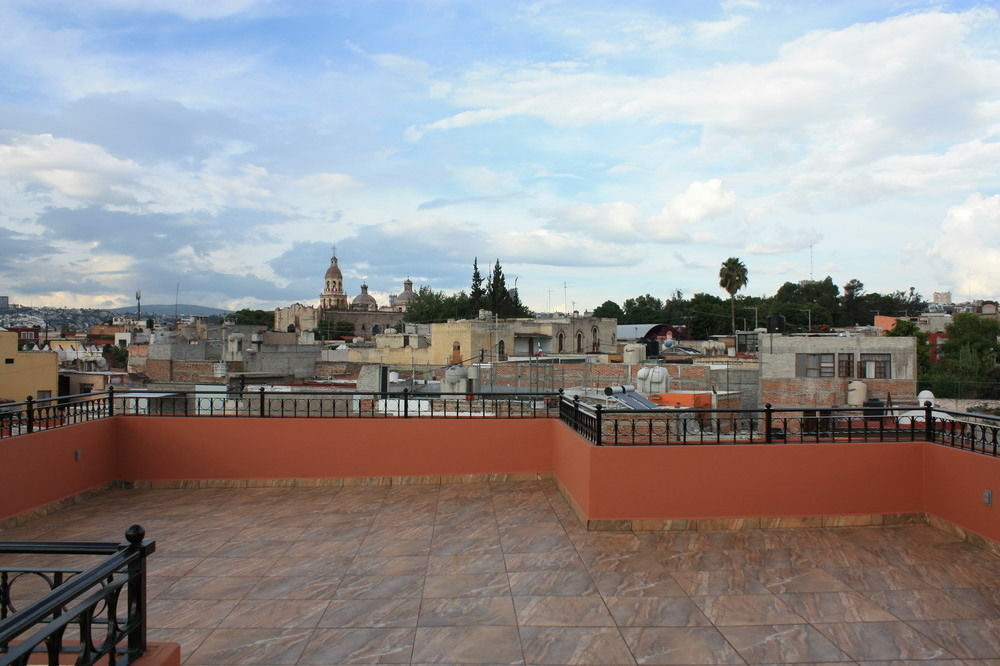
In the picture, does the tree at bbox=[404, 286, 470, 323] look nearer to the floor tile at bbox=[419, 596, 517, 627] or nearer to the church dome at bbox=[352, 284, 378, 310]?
the church dome at bbox=[352, 284, 378, 310]

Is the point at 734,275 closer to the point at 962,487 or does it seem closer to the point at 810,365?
the point at 810,365

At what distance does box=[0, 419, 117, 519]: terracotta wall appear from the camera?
6.45m

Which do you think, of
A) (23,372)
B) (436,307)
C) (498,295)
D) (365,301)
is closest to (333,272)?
(365,301)

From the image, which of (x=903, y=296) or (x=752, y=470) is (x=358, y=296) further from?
(x=752, y=470)

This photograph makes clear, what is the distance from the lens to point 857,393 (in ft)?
71.0

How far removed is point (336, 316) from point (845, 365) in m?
74.6

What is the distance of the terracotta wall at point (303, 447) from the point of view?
315 inches

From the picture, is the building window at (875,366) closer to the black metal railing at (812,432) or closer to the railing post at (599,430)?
the black metal railing at (812,432)

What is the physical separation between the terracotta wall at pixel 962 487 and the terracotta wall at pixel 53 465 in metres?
8.76

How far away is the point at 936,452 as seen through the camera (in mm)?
6207

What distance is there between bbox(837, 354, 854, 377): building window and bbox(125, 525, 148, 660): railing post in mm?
24440

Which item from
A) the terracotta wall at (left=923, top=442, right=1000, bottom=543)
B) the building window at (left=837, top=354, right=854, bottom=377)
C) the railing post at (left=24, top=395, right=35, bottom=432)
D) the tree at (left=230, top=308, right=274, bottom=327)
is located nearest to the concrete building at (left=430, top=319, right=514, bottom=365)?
the building window at (left=837, top=354, right=854, bottom=377)

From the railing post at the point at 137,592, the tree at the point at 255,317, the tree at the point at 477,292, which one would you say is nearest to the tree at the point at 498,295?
the tree at the point at 477,292

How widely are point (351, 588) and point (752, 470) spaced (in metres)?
3.75
